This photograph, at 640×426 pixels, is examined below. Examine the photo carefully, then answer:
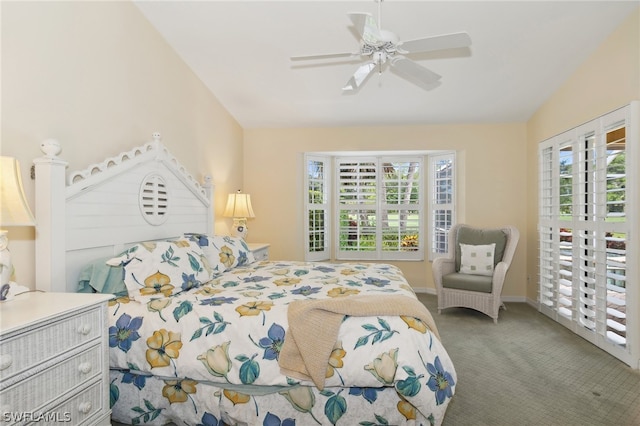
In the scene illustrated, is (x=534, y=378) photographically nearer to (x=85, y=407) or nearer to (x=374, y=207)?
(x=85, y=407)

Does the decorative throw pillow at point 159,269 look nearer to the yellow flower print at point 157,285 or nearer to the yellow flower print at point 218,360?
the yellow flower print at point 157,285

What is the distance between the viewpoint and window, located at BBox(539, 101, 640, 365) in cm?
286

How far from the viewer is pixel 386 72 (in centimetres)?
385

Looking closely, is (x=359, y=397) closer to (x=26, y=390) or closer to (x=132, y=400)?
(x=132, y=400)

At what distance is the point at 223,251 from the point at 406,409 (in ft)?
6.52

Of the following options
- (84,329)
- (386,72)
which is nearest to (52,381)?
(84,329)

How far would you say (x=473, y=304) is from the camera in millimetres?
4051

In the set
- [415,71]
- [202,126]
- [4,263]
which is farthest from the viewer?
[202,126]

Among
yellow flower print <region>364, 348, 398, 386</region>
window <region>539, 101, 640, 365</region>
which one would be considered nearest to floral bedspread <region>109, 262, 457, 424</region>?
yellow flower print <region>364, 348, 398, 386</region>

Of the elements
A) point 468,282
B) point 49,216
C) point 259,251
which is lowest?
point 468,282

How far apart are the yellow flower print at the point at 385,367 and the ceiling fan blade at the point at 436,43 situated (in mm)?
1763

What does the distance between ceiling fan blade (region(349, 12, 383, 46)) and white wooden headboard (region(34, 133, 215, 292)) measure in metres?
1.82

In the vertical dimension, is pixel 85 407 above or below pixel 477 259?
below

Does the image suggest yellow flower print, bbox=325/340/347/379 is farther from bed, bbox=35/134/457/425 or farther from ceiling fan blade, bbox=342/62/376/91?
ceiling fan blade, bbox=342/62/376/91
